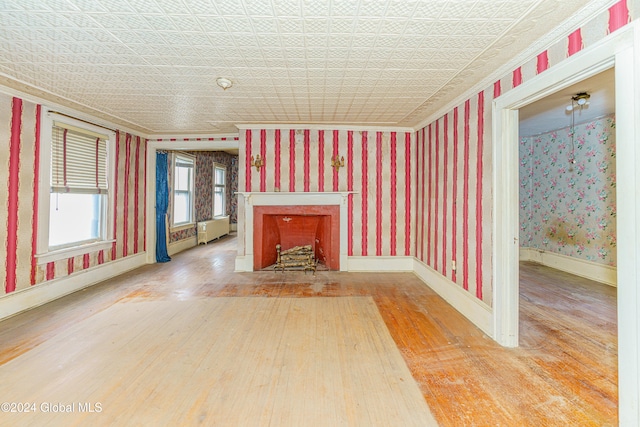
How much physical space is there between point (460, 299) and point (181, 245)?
18.7ft

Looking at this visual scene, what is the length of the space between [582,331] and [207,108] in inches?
180

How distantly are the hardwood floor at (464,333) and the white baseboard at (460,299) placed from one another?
0.08m

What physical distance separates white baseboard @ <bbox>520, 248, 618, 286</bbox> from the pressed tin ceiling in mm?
3434

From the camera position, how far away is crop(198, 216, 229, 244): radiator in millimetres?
7266

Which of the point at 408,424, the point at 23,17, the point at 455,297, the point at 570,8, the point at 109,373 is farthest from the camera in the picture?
the point at 455,297

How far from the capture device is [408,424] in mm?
1520

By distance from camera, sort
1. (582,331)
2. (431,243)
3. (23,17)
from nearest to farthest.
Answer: (23,17) < (582,331) < (431,243)

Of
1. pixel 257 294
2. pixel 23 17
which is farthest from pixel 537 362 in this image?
pixel 23 17

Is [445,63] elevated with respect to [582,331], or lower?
elevated

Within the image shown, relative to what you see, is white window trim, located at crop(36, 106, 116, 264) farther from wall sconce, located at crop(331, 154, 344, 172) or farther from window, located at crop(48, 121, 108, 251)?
wall sconce, located at crop(331, 154, 344, 172)

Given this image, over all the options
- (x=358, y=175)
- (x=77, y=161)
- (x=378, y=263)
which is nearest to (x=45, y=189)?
(x=77, y=161)

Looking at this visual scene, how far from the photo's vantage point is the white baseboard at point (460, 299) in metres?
2.62

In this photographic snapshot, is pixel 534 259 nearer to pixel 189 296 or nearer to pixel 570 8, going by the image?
pixel 570 8

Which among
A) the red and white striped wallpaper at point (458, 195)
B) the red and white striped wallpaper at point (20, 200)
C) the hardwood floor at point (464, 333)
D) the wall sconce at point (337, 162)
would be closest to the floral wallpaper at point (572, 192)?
the hardwood floor at point (464, 333)
